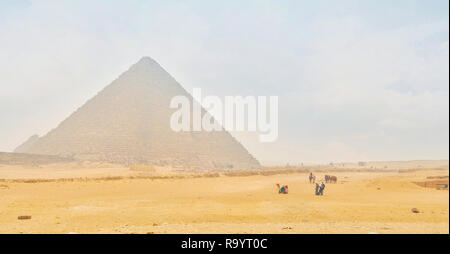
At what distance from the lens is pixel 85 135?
267 feet

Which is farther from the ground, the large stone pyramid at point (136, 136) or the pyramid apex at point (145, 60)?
the pyramid apex at point (145, 60)

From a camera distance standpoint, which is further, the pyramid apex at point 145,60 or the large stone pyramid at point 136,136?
the pyramid apex at point 145,60

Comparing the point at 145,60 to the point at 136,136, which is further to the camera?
the point at 145,60

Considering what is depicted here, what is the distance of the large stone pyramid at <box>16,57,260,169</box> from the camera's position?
76812 millimetres

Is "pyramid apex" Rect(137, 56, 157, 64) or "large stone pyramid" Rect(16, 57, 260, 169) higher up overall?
"pyramid apex" Rect(137, 56, 157, 64)

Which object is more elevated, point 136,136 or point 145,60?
point 145,60

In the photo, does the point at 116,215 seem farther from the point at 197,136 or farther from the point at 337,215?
the point at 197,136

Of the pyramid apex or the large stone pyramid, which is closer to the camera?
the large stone pyramid

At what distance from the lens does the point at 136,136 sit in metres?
82.5

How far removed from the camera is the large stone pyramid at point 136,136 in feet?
252
